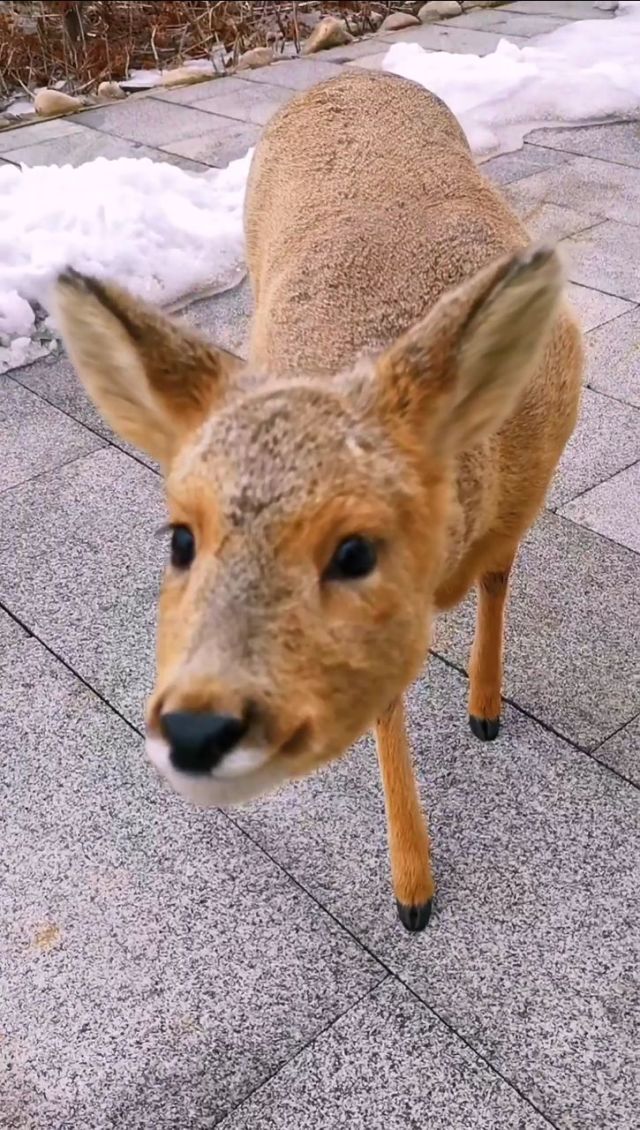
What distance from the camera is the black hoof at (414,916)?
284 cm

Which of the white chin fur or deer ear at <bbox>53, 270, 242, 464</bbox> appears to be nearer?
the white chin fur

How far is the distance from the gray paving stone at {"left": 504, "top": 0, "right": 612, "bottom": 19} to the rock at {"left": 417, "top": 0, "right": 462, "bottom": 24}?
1.94 feet

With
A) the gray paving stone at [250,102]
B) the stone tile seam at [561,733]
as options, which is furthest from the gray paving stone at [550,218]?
the stone tile seam at [561,733]

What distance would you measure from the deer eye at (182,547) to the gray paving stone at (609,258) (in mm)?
4405

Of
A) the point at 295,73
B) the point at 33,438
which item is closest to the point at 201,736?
the point at 33,438

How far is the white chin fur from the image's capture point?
59.1 inches

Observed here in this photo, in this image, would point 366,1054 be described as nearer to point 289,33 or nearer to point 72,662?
point 72,662

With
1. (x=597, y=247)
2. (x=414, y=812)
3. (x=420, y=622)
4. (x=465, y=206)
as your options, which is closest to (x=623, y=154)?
(x=597, y=247)

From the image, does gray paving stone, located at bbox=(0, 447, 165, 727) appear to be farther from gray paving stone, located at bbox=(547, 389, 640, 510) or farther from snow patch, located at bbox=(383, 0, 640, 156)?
snow patch, located at bbox=(383, 0, 640, 156)

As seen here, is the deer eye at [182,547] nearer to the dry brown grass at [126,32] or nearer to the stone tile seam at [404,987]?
the stone tile seam at [404,987]

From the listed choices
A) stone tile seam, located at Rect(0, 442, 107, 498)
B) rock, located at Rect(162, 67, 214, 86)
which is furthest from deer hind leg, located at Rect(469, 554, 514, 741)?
rock, located at Rect(162, 67, 214, 86)

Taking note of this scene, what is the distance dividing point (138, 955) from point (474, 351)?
189 cm

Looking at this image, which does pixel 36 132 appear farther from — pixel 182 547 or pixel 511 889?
pixel 182 547

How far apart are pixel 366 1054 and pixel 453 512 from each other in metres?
1.39
